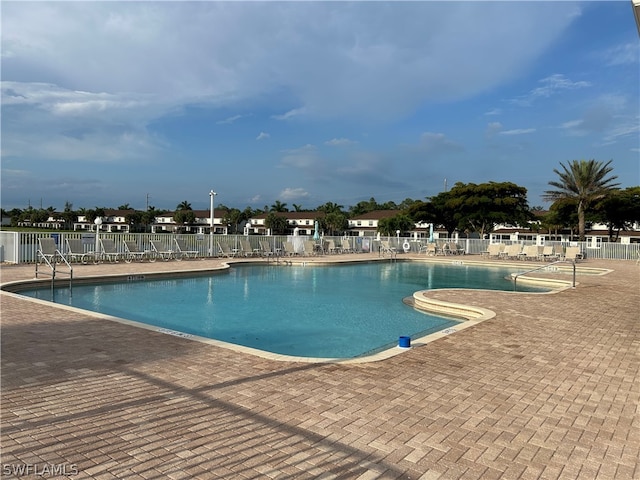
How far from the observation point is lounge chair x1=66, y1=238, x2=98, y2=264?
47.1 ft

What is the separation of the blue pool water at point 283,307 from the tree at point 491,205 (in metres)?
28.9

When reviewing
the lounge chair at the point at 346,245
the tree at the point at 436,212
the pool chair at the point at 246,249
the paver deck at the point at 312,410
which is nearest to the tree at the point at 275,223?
the tree at the point at 436,212

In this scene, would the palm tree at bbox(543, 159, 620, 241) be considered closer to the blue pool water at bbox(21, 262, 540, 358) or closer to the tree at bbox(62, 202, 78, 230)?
the blue pool water at bbox(21, 262, 540, 358)

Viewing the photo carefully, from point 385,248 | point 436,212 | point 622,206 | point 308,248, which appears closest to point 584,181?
point 622,206

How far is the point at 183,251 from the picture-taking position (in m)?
17.9

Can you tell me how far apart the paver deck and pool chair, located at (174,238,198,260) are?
40.2 ft

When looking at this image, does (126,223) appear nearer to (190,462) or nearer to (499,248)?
(499,248)

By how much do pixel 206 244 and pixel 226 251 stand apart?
3.00ft

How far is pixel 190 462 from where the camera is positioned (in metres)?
2.49

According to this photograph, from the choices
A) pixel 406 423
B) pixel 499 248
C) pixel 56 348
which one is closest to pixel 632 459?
pixel 406 423

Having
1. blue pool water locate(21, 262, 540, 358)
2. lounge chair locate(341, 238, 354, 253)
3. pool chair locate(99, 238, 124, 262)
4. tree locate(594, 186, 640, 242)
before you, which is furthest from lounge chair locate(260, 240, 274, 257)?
tree locate(594, 186, 640, 242)

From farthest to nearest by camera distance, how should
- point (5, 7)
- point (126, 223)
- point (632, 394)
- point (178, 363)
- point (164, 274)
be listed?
1. point (126, 223)
2. point (164, 274)
3. point (5, 7)
4. point (178, 363)
5. point (632, 394)

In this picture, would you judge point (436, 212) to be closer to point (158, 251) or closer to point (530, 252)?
point (530, 252)

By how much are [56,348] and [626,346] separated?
256 inches
